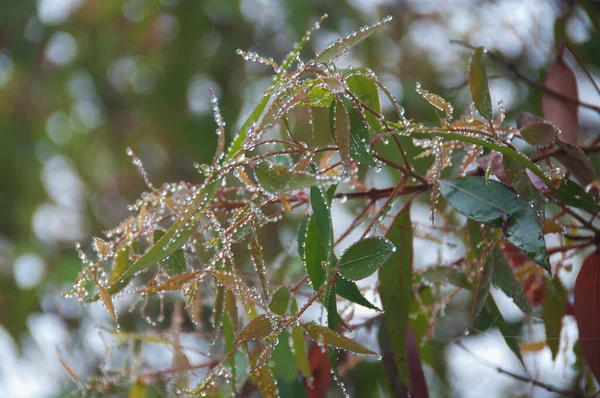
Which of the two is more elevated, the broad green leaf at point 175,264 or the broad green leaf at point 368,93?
the broad green leaf at point 368,93

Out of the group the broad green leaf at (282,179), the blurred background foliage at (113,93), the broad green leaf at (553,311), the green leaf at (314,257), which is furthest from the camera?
the blurred background foliage at (113,93)

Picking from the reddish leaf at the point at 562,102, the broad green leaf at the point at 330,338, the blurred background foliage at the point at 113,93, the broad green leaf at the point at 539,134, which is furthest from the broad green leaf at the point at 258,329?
the blurred background foliage at the point at 113,93

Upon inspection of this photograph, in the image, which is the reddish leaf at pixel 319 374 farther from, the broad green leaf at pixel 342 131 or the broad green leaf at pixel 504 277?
the broad green leaf at pixel 342 131

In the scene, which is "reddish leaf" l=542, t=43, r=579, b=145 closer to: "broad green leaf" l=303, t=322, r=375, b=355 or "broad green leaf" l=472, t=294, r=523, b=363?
"broad green leaf" l=472, t=294, r=523, b=363

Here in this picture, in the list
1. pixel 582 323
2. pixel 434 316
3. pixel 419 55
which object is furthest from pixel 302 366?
pixel 419 55

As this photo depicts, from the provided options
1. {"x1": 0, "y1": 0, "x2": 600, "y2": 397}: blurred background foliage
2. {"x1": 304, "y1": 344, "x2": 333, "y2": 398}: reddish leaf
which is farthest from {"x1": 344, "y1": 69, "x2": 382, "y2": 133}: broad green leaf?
{"x1": 0, "y1": 0, "x2": 600, "y2": 397}: blurred background foliage

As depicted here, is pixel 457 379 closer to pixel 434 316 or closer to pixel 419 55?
pixel 434 316

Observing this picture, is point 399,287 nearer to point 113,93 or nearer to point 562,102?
point 562,102
